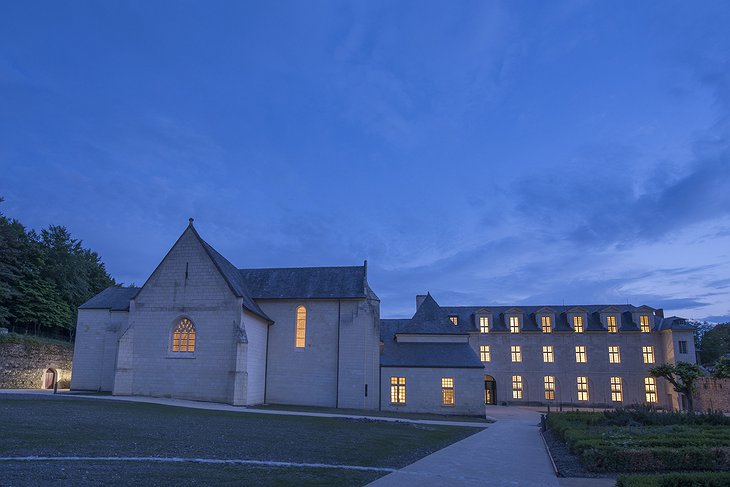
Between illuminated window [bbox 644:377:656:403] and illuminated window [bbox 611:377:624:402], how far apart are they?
230 cm

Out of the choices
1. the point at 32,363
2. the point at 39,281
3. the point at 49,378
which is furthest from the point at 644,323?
the point at 39,281

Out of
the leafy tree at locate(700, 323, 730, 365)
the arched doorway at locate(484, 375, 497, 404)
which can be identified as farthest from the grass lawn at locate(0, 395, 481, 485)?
the leafy tree at locate(700, 323, 730, 365)

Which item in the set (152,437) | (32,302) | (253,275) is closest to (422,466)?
(152,437)

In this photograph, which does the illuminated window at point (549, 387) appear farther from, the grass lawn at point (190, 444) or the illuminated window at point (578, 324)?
the grass lawn at point (190, 444)

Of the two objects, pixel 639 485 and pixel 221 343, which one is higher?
pixel 221 343

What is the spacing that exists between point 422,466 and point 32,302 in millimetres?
50971

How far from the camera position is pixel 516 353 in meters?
52.6

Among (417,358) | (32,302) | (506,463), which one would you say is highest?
(32,302)

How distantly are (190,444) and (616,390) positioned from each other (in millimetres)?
47936

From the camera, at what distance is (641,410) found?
75.7 ft

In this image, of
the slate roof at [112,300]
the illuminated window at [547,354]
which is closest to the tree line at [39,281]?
the slate roof at [112,300]

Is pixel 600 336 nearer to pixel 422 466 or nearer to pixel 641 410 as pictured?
pixel 641 410

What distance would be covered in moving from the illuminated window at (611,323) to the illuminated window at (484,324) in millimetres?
11936

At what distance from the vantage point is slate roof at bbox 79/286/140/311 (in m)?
40.2
